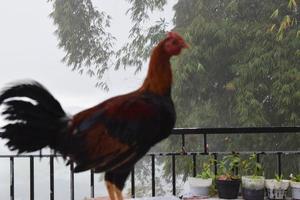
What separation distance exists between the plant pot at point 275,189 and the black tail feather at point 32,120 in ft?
5.17

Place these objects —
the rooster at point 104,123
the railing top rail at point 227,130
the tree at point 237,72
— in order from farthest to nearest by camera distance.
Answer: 1. the tree at point 237,72
2. the railing top rail at point 227,130
3. the rooster at point 104,123

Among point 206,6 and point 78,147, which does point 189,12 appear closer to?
point 206,6

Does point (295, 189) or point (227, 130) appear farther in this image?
point (227, 130)

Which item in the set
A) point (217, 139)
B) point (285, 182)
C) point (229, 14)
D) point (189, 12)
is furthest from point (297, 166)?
point (285, 182)

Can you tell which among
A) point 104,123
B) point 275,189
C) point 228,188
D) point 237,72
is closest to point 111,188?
point 104,123

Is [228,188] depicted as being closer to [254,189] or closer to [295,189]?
[254,189]

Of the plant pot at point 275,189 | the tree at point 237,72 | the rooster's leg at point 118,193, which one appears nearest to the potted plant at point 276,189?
the plant pot at point 275,189

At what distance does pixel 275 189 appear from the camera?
222cm

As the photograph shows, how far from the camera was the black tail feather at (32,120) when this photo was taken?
2.99 ft

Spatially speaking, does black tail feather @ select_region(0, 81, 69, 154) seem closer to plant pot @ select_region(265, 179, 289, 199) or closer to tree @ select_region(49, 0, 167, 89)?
plant pot @ select_region(265, 179, 289, 199)

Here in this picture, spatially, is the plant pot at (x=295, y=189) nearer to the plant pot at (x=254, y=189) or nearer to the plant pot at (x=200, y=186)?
the plant pot at (x=254, y=189)

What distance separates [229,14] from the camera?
6.64 m

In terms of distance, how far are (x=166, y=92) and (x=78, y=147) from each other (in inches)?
8.7

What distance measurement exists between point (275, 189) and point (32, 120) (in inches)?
64.9
